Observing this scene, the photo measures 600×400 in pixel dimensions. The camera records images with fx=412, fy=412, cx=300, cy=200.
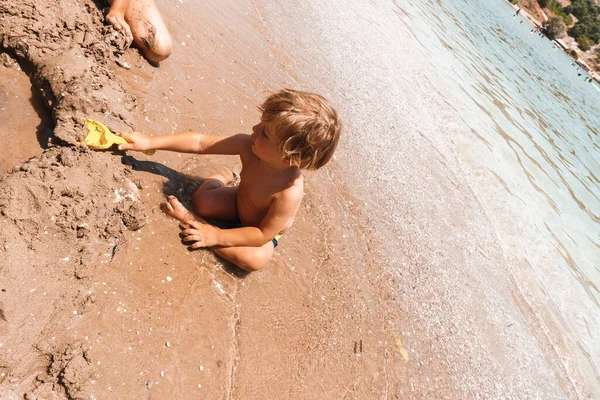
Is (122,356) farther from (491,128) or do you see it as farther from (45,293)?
(491,128)

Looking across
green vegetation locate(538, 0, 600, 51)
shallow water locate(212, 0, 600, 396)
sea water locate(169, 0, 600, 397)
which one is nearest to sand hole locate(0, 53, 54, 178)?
sea water locate(169, 0, 600, 397)

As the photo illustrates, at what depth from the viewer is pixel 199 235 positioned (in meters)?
2.20

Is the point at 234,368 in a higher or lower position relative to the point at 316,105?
lower

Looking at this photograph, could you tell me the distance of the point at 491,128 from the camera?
715cm

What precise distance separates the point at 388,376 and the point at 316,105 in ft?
5.51

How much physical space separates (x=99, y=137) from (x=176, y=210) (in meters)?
0.53

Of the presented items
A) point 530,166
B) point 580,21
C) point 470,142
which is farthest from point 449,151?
point 580,21

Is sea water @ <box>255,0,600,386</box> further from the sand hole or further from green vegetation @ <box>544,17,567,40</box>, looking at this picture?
green vegetation @ <box>544,17,567,40</box>

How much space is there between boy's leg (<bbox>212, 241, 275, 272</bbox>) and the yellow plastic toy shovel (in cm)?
77

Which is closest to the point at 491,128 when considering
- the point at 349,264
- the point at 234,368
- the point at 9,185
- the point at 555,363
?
the point at 555,363

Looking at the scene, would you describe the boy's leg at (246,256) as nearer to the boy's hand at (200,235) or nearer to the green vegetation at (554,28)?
the boy's hand at (200,235)

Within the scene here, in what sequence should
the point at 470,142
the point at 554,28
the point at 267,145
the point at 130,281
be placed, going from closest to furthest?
the point at 130,281, the point at 267,145, the point at 470,142, the point at 554,28

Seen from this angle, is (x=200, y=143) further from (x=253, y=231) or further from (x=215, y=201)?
(x=253, y=231)

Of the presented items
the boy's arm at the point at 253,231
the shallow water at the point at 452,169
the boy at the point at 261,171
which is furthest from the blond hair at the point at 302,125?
the shallow water at the point at 452,169
